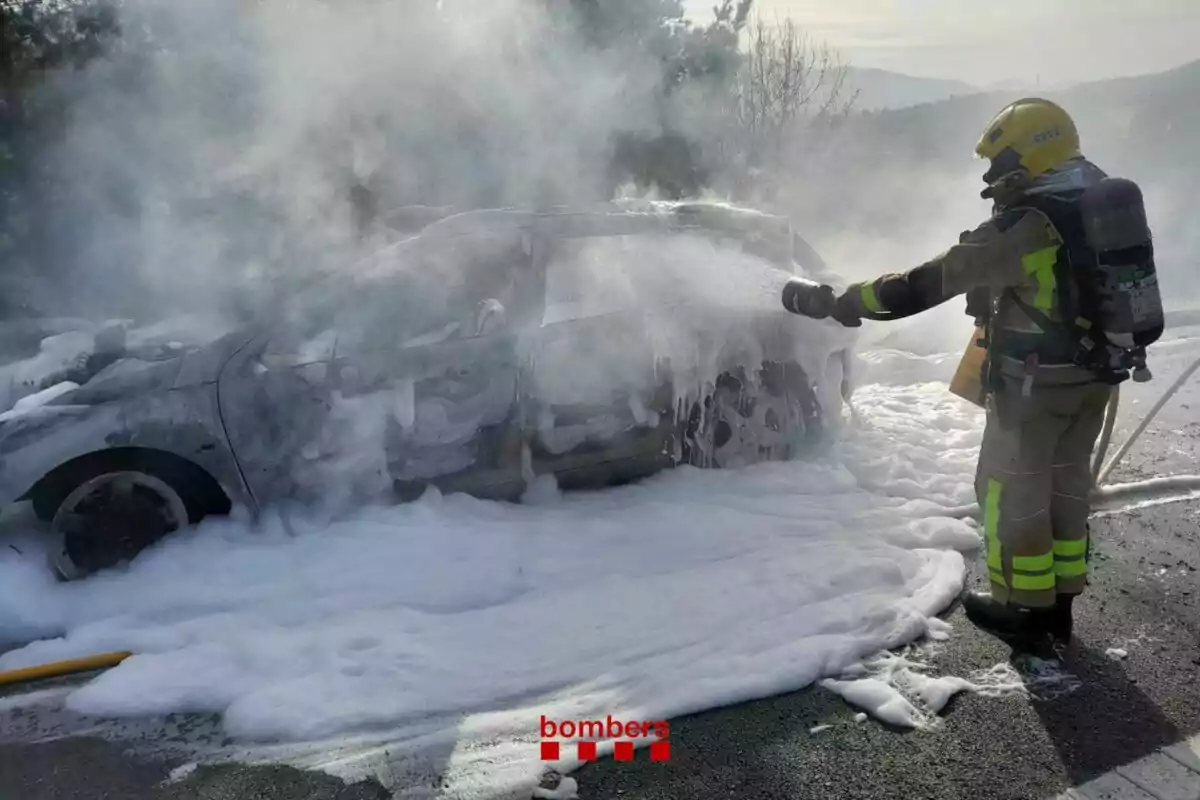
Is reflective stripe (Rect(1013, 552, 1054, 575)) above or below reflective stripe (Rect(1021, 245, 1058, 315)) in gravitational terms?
below

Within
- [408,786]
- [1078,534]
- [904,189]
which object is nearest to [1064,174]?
[1078,534]

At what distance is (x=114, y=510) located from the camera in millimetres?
3801

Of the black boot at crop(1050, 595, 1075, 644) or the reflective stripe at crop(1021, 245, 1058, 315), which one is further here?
the black boot at crop(1050, 595, 1075, 644)

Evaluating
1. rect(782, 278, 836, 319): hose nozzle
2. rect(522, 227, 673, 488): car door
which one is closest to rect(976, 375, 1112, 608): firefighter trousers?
rect(782, 278, 836, 319): hose nozzle

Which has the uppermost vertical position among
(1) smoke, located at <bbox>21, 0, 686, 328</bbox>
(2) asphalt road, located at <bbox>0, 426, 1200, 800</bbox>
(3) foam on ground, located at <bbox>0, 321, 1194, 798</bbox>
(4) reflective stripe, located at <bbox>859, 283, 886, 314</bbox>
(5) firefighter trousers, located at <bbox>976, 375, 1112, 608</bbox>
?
(1) smoke, located at <bbox>21, 0, 686, 328</bbox>

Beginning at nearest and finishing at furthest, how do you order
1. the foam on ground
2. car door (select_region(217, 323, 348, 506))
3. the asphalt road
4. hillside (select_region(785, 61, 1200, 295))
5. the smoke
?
the asphalt road → the foam on ground → car door (select_region(217, 323, 348, 506)) → the smoke → hillside (select_region(785, 61, 1200, 295))

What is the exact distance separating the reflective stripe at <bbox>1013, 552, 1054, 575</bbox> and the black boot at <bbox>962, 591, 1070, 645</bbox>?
16 cm

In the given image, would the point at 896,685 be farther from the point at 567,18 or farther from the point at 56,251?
the point at 56,251

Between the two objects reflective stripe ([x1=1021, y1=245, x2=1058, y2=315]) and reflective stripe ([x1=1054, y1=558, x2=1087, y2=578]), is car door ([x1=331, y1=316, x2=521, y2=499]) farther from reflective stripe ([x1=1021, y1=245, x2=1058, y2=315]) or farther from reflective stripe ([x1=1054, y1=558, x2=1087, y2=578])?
reflective stripe ([x1=1054, y1=558, x2=1087, y2=578])

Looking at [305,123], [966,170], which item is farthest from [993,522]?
[966,170]

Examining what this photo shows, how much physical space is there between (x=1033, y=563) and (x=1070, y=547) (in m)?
0.22

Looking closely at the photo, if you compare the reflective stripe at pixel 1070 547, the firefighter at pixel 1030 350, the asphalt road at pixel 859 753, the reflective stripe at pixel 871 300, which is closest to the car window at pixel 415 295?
the reflective stripe at pixel 871 300

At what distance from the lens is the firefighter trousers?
10.9ft

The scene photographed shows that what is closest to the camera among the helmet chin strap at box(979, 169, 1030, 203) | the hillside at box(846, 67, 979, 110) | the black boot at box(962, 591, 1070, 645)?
the helmet chin strap at box(979, 169, 1030, 203)
